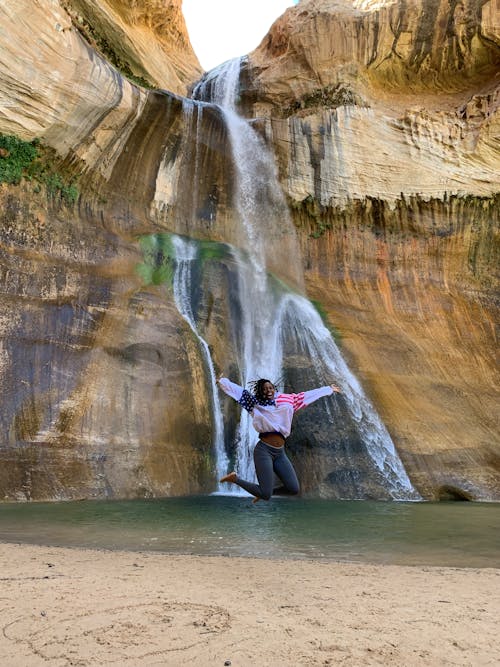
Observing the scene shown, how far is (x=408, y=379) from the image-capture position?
15031mm

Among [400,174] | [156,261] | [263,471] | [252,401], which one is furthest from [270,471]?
[400,174]

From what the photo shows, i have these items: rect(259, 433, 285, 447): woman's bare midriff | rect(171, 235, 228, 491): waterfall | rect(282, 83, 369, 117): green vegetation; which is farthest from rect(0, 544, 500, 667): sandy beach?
rect(282, 83, 369, 117): green vegetation

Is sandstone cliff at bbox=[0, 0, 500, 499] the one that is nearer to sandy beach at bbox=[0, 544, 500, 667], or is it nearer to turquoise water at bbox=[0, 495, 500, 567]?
turquoise water at bbox=[0, 495, 500, 567]

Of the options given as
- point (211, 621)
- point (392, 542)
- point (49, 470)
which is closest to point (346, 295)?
point (49, 470)

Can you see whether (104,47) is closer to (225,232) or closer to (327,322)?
(225,232)

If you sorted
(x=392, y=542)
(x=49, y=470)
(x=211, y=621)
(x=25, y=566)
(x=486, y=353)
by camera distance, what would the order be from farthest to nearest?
(x=486, y=353) < (x=49, y=470) < (x=392, y=542) < (x=25, y=566) < (x=211, y=621)

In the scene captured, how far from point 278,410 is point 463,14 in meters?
18.3

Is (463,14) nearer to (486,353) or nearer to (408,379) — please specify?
(486,353)

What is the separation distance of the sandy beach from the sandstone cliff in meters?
6.98

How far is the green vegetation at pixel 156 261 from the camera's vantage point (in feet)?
48.9

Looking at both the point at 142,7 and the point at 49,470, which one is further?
the point at 142,7

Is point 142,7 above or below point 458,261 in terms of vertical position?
above

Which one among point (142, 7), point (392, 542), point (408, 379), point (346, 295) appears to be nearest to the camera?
point (392, 542)

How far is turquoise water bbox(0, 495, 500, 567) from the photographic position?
18.2 feet
